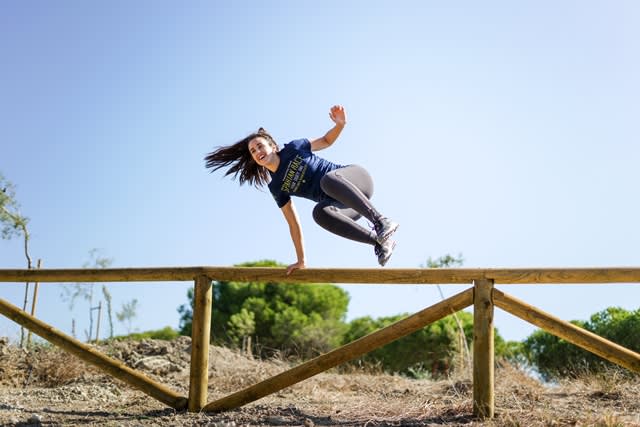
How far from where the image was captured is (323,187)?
5.00m

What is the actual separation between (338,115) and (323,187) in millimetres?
668

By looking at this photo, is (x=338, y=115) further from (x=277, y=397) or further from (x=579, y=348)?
(x=579, y=348)

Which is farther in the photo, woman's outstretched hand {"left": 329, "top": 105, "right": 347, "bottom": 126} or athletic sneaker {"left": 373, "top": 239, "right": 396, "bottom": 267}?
woman's outstretched hand {"left": 329, "top": 105, "right": 347, "bottom": 126}

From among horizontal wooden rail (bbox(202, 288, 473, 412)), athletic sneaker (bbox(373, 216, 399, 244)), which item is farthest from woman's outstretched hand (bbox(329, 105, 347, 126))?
horizontal wooden rail (bbox(202, 288, 473, 412))

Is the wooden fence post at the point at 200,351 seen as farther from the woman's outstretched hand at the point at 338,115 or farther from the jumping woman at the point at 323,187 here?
the woman's outstretched hand at the point at 338,115

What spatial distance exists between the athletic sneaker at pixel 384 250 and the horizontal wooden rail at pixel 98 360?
2.23 m

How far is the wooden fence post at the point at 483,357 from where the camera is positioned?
477 centimetres

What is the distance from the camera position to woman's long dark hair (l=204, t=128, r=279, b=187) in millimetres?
5648

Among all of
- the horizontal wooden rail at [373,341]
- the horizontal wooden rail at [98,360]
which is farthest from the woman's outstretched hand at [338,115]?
the horizontal wooden rail at [98,360]

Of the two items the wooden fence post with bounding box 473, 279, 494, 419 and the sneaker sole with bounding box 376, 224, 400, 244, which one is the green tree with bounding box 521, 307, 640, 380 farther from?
the sneaker sole with bounding box 376, 224, 400, 244

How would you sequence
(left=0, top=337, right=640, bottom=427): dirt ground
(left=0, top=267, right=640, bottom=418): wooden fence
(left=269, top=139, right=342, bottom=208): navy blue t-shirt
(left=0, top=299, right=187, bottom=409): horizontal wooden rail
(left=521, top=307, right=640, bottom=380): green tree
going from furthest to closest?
(left=521, top=307, right=640, bottom=380): green tree → (left=0, top=299, right=187, bottom=409): horizontal wooden rail → (left=269, top=139, right=342, bottom=208): navy blue t-shirt → (left=0, top=337, right=640, bottom=427): dirt ground → (left=0, top=267, right=640, bottom=418): wooden fence

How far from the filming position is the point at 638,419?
476 centimetres

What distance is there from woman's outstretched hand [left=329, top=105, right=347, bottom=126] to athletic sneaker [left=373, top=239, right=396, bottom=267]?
3.58 feet

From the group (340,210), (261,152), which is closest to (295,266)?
(340,210)
